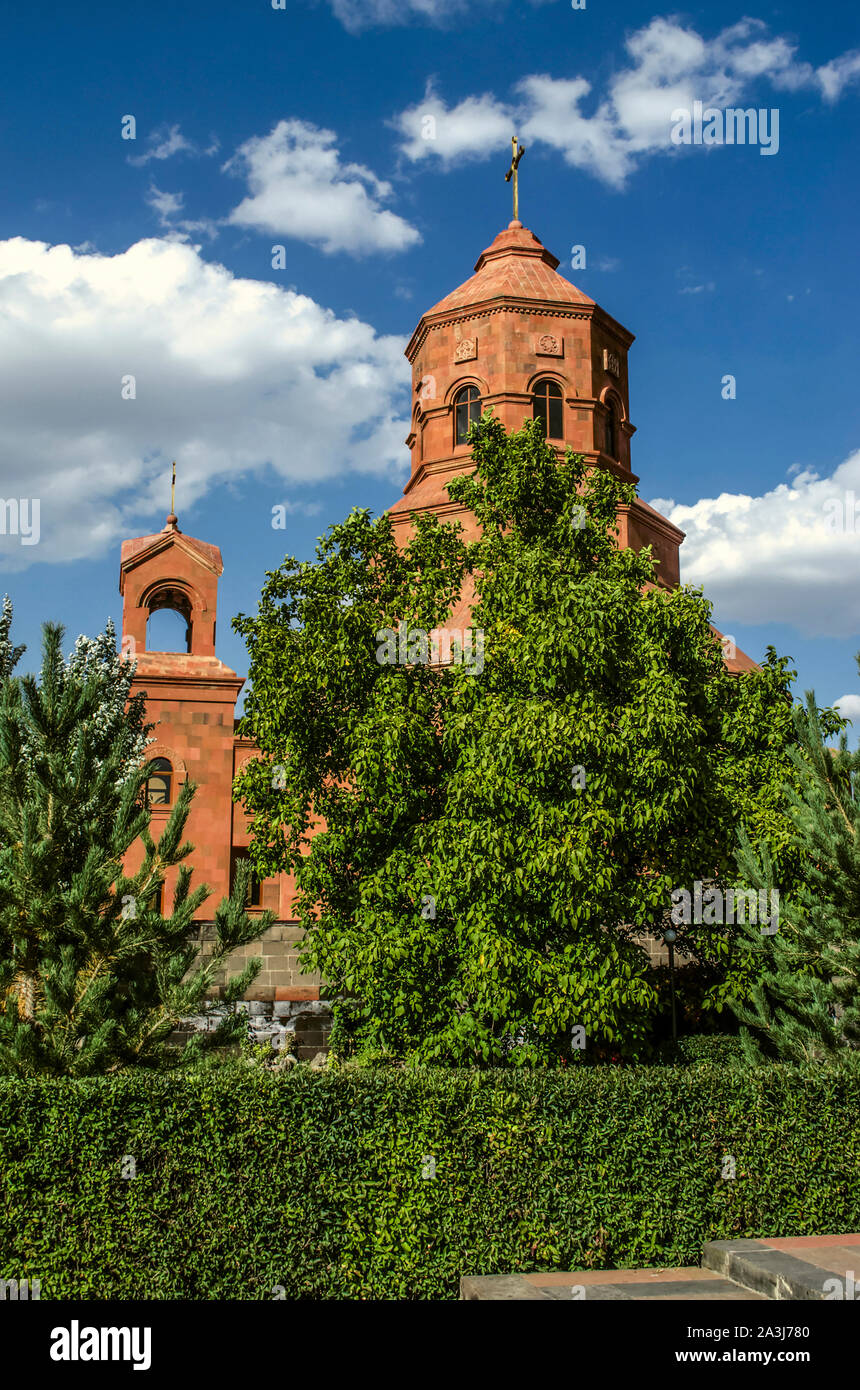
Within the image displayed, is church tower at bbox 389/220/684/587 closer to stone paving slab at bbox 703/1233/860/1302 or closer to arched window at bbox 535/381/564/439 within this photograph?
arched window at bbox 535/381/564/439

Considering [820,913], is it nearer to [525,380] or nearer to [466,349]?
[525,380]

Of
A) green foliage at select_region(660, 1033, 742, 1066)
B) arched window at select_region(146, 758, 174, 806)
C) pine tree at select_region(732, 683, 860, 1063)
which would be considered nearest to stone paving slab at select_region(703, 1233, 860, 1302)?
pine tree at select_region(732, 683, 860, 1063)

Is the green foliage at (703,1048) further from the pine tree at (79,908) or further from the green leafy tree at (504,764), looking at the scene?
the pine tree at (79,908)

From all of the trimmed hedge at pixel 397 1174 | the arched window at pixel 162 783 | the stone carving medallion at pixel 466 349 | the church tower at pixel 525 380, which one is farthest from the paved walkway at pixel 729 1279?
the stone carving medallion at pixel 466 349

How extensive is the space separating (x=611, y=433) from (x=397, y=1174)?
18.4 m

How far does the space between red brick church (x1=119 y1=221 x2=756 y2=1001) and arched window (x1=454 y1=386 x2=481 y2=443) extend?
0.09 feet

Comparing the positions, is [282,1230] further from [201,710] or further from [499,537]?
[201,710]

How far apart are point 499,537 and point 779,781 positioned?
4581 mm

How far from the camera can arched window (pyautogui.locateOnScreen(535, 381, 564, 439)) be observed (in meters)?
22.5

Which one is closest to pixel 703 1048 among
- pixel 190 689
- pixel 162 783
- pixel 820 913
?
pixel 820 913

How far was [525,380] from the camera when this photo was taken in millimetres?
22453

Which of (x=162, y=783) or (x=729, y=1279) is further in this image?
(x=162, y=783)

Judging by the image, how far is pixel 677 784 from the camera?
1125cm
